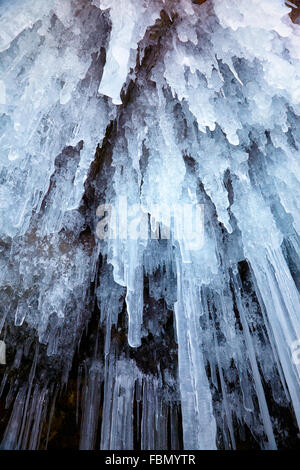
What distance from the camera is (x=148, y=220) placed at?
12.0 feet

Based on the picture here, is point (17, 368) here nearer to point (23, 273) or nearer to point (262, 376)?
point (23, 273)

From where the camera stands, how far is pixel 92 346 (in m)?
4.13

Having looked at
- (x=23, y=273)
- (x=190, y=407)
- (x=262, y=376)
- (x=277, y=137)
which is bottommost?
(x=262, y=376)

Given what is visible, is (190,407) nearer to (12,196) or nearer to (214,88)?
(12,196)

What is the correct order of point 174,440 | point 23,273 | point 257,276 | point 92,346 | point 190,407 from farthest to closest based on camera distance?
1. point 92,346
2. point 23,273
3. point 174,440
4. point 257,276
5. point 190,407

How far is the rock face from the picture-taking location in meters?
2.76

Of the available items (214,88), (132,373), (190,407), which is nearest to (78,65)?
(214,88)

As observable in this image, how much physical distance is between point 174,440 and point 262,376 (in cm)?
128

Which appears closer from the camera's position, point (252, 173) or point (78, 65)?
point (78, 65)

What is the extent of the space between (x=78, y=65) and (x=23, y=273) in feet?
8.02

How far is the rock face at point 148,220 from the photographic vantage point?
2760mm

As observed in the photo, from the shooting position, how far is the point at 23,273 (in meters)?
3.81
